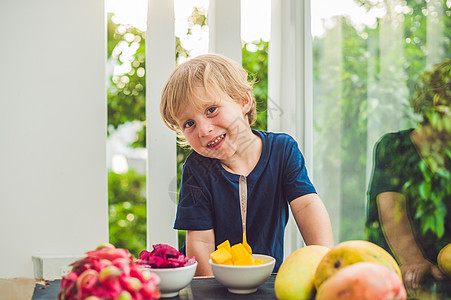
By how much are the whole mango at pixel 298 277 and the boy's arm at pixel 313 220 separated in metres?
0.50

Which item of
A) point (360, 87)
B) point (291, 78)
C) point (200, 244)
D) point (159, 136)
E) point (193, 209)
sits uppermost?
point (291, 78)

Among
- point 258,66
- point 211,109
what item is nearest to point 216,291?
point 211,109

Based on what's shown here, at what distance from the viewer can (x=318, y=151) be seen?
1.51 metres

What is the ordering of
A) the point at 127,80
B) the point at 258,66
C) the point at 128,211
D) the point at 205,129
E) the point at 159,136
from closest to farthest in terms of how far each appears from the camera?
the point at 205,129
the point at 159,136
the point at 258,66
the point at 127,80
the point at 128,211

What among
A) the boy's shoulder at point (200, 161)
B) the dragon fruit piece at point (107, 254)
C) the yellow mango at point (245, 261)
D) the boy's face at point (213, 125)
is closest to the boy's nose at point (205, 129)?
the boy's face at point (213, 125)

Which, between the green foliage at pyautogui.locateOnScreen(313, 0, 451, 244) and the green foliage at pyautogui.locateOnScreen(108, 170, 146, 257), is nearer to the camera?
the green foliage at pyautogui.locateOnScreen(313, 0, 451, 244)

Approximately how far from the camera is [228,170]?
1.39 meters

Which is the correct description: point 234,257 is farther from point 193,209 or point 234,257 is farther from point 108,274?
point 193,209

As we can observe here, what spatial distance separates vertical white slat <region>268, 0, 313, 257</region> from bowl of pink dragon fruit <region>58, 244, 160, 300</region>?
1064 mm

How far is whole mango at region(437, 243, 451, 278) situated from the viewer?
69 centimetres

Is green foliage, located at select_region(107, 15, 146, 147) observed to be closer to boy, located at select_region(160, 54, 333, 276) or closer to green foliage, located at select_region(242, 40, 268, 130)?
green foliage, located at select_region(242, 40, 268, 130)

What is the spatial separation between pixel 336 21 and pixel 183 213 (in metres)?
0.76

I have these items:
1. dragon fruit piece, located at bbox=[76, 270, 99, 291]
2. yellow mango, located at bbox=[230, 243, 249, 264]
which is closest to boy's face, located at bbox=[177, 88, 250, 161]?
yellow mango, located at bbox=[230, 243, 249, 264]

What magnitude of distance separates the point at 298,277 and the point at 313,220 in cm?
56
